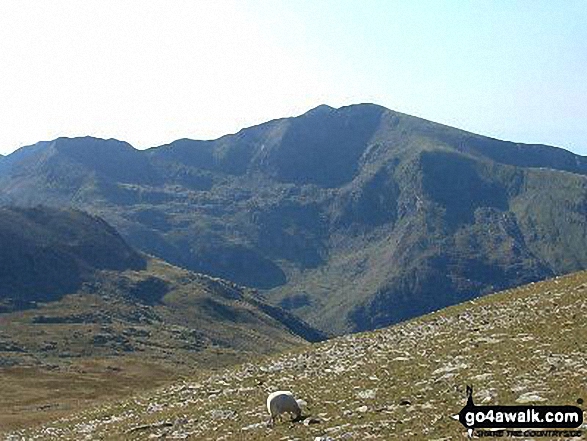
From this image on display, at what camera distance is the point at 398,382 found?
1323 inches

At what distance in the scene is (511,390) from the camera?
26922mm

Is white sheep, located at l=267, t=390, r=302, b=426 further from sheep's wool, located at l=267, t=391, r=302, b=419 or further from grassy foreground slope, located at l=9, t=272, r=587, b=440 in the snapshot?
grassy foreground slope, located at l=9, t=272, r=587, b=440

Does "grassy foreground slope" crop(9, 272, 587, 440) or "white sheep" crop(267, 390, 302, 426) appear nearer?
"grassy foreground slope" crop(9, 272, 587, 440)

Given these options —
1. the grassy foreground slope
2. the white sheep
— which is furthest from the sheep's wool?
the grassy foreground slope

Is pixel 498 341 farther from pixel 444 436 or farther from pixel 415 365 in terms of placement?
pixel 444 436

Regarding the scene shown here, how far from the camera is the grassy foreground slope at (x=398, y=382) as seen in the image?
1055 inches

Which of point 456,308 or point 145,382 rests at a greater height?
point 456,308

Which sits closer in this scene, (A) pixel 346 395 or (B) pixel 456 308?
(A) pixel 346 395

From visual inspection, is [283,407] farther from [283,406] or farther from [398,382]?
[398,382]

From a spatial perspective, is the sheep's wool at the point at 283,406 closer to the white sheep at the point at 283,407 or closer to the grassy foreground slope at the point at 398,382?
the white sheep at the point at 283,407

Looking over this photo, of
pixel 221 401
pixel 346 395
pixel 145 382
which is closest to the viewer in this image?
pixel 346 395

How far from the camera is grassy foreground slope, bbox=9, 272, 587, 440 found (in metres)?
26.8

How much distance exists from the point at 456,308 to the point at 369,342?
1218cm

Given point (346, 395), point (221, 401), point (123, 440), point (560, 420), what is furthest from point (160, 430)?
point (560, 420)
